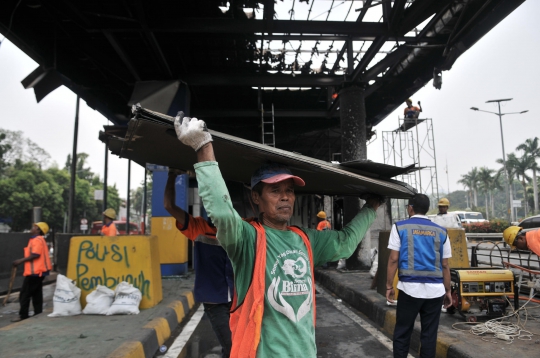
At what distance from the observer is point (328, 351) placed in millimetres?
4684

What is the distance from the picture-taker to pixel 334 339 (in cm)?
517

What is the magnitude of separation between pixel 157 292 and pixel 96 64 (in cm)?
646

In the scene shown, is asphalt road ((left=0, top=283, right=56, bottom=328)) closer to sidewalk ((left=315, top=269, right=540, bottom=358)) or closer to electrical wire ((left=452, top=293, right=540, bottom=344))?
sidewalk ((left=315, top=269, right=540, bottom=358))

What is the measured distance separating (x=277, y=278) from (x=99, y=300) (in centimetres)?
481

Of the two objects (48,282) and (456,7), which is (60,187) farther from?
(456,7)

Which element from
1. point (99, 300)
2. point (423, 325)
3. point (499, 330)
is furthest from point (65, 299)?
point (499, 330)

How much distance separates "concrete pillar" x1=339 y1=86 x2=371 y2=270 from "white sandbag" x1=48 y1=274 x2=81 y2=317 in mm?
6714

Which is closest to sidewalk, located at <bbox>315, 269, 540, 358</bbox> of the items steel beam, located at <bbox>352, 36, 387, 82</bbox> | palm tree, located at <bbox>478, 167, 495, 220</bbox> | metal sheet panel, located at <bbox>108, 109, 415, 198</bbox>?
metal sheet panel, located at <bbox>108, 109, 415, 198</bbox>

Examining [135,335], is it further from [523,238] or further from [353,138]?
[353,138]

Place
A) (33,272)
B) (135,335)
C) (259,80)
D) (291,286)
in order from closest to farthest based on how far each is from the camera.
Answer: (291,286) < (135,335) < (33,272) < (259,80)

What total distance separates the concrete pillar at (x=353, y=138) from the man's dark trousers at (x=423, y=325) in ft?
20.9

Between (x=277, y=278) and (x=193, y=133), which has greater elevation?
(x=193, y=133)

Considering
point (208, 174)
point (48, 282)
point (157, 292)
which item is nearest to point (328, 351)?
point (157, 292)

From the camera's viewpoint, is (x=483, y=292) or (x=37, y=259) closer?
(x=483, y=292)
